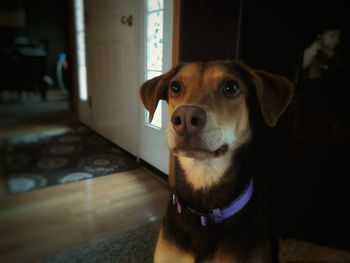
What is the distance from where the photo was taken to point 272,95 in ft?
2.88

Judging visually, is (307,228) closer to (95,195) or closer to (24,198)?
(95,195)

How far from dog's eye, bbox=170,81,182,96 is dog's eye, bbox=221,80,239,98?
15 centimetres

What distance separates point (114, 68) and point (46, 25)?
40cm

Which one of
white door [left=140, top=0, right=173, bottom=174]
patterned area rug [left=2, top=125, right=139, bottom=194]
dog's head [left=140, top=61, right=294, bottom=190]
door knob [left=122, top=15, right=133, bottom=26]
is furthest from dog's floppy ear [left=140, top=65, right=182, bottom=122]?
patterned area rug [left=2, top=125, right=139, bottom=194]

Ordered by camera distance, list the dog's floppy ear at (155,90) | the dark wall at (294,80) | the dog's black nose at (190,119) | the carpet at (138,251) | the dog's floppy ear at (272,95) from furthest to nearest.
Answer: the carpet at (138,251) < the dark wall at (294,80) < the dog's floppy ear at (155,90) < the dog's floppy ear at (272,95) < the dog's black nose at (190,119)

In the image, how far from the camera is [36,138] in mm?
1404

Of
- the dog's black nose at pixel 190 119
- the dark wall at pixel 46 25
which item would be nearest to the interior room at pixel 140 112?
the dark wall at pixel 46 25

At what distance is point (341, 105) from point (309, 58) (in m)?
0.24

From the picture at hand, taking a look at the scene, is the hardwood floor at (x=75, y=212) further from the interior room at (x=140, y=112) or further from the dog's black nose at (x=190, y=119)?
the dog's black nose at (x=190, y=119)

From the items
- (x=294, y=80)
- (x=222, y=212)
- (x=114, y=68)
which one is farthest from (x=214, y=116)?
(x=114, y=68)

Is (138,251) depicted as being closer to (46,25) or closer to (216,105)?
(216,105)

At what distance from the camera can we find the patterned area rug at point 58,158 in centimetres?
128

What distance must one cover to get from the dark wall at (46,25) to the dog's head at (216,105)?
45cm

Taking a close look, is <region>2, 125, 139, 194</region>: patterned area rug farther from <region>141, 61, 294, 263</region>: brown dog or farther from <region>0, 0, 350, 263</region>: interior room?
<region>141, 61, 294, 263</region>: brown dog
